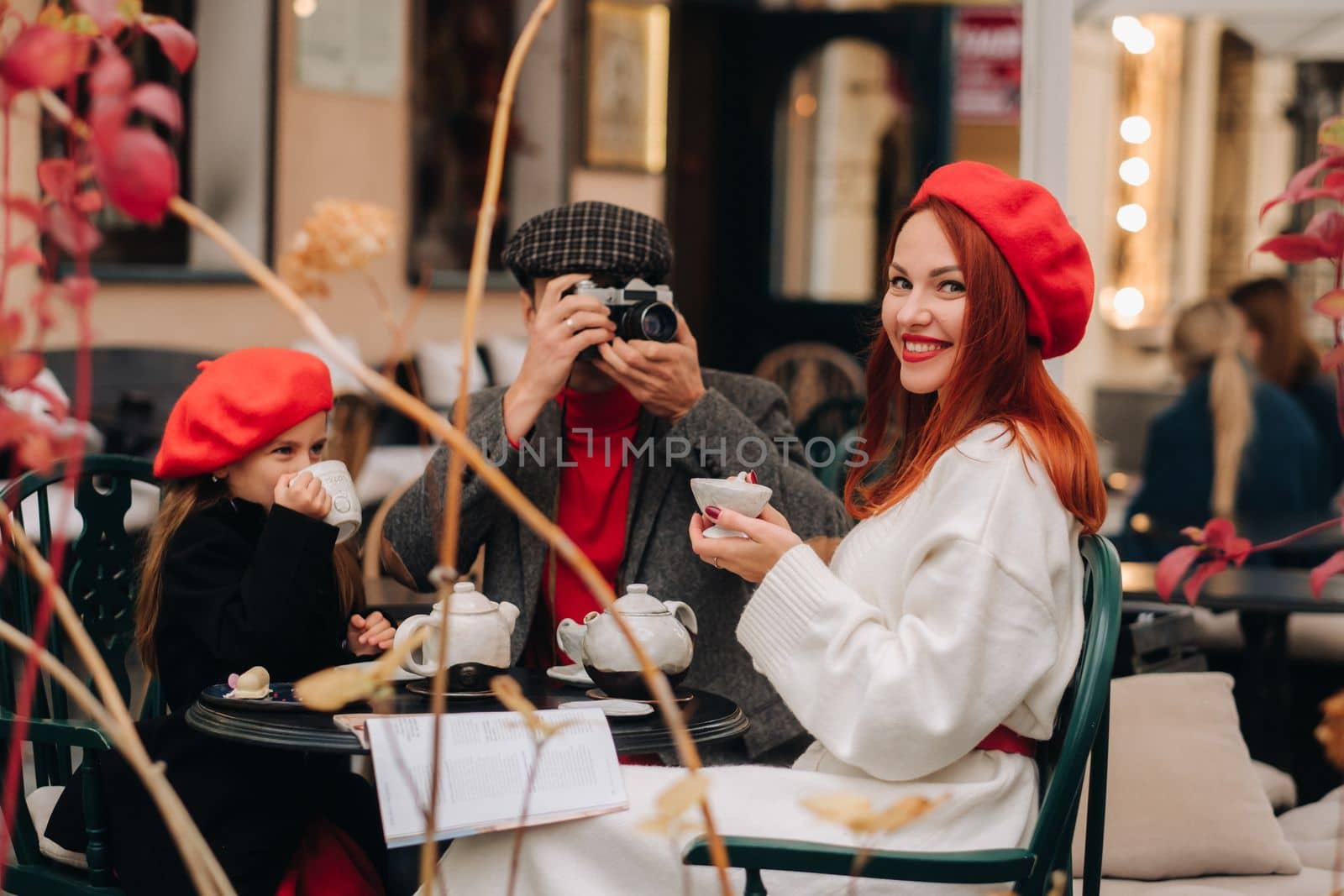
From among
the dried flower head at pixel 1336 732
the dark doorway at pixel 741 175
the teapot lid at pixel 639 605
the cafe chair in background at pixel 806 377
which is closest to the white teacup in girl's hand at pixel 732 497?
the teapot lid at pixel 639 605

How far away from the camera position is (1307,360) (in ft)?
16.5

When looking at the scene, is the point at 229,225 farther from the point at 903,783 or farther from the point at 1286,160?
the point at 1286,160

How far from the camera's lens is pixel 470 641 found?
62.6 inches

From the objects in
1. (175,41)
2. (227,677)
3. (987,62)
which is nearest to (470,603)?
(227,677)

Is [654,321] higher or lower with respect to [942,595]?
higher

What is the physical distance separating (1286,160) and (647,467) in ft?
36.8

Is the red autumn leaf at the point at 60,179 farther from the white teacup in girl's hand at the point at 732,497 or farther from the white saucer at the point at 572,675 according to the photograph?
the white saucer at the point at 572,675

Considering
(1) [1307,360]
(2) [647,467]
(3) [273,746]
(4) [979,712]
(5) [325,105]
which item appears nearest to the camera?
(4) [979,712]

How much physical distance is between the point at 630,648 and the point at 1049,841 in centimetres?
48

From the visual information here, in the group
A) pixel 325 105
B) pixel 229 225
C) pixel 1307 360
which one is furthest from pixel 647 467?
pixel 325 105

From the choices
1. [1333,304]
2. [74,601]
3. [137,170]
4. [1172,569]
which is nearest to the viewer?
[137,170]

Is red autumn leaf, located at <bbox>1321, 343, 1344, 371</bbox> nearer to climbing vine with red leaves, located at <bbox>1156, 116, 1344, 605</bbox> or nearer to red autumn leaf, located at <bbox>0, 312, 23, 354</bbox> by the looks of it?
climbing vine with red leaves, located at <bbox>1156, 116, 1344, 605</bbox>

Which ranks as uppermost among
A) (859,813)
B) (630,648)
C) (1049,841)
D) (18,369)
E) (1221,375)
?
(18,369)

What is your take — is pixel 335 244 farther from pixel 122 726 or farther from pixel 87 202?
pixel 122 726
